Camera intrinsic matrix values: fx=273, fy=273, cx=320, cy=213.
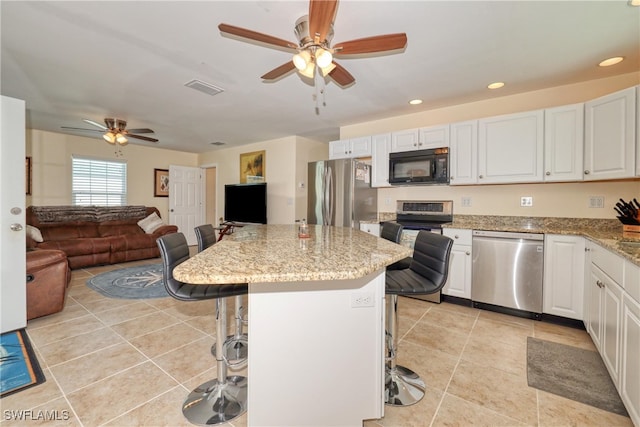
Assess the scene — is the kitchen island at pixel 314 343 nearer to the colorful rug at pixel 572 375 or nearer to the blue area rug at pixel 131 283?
the colorful rug at pixel 572 375

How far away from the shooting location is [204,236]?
2092 mm

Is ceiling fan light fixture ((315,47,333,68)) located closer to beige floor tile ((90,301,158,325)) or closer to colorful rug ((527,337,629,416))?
colorful rug ((527,337,629,416))

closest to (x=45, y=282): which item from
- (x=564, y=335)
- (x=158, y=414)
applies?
(x=158, y=414)

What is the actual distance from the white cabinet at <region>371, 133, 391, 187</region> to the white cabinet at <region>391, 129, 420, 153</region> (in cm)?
7

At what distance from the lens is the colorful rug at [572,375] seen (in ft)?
5.46

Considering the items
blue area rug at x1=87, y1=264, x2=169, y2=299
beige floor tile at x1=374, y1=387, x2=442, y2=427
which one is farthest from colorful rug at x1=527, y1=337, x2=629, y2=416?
blue area rug at x1=87, y1=264, x2=169, y2=299

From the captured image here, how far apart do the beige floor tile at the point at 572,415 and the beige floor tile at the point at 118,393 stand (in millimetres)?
2254

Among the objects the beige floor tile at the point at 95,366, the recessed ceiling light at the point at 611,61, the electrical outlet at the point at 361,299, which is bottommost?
the beige floor tile at the point at 95,366

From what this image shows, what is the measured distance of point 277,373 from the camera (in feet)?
4.00

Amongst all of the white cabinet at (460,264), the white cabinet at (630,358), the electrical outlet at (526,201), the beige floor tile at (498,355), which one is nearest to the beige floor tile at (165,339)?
the beige floor tile at (498,355)

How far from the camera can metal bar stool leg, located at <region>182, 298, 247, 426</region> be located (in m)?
1.50

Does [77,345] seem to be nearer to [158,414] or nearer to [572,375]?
[158,414]

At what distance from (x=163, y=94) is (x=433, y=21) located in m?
3.02

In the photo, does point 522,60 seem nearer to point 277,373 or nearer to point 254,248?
point 254,248
